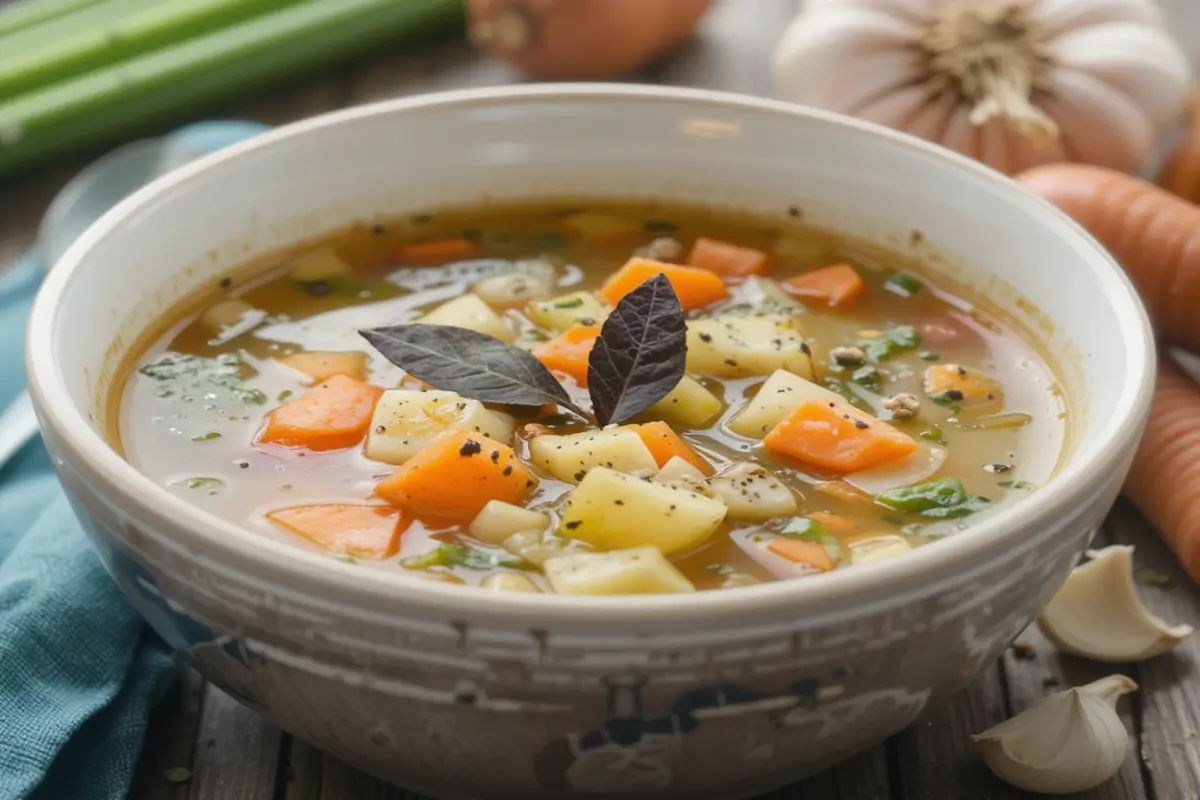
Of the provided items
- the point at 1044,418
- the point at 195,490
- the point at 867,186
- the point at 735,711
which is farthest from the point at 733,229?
the point at 735,711

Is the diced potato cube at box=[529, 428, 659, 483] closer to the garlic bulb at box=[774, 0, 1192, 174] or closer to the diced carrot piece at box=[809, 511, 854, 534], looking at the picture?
the diced carrot piece at box=[809, 511, 854, 534]

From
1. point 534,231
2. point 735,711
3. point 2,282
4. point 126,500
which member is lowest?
point 2,282

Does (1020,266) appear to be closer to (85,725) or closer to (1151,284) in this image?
(1151,284)

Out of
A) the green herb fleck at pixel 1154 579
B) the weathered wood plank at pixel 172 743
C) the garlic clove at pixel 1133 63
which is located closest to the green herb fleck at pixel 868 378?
the green herb fleck at pixel 1154 579

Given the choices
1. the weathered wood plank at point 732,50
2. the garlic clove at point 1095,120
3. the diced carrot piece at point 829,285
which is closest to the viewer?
the diced carrot piece at point 829,285

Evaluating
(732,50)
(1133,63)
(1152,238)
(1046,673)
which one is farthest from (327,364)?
(732,50)

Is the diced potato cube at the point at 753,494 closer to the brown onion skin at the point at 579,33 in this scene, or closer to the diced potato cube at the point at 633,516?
the diced potato cube at the point at 633,516
